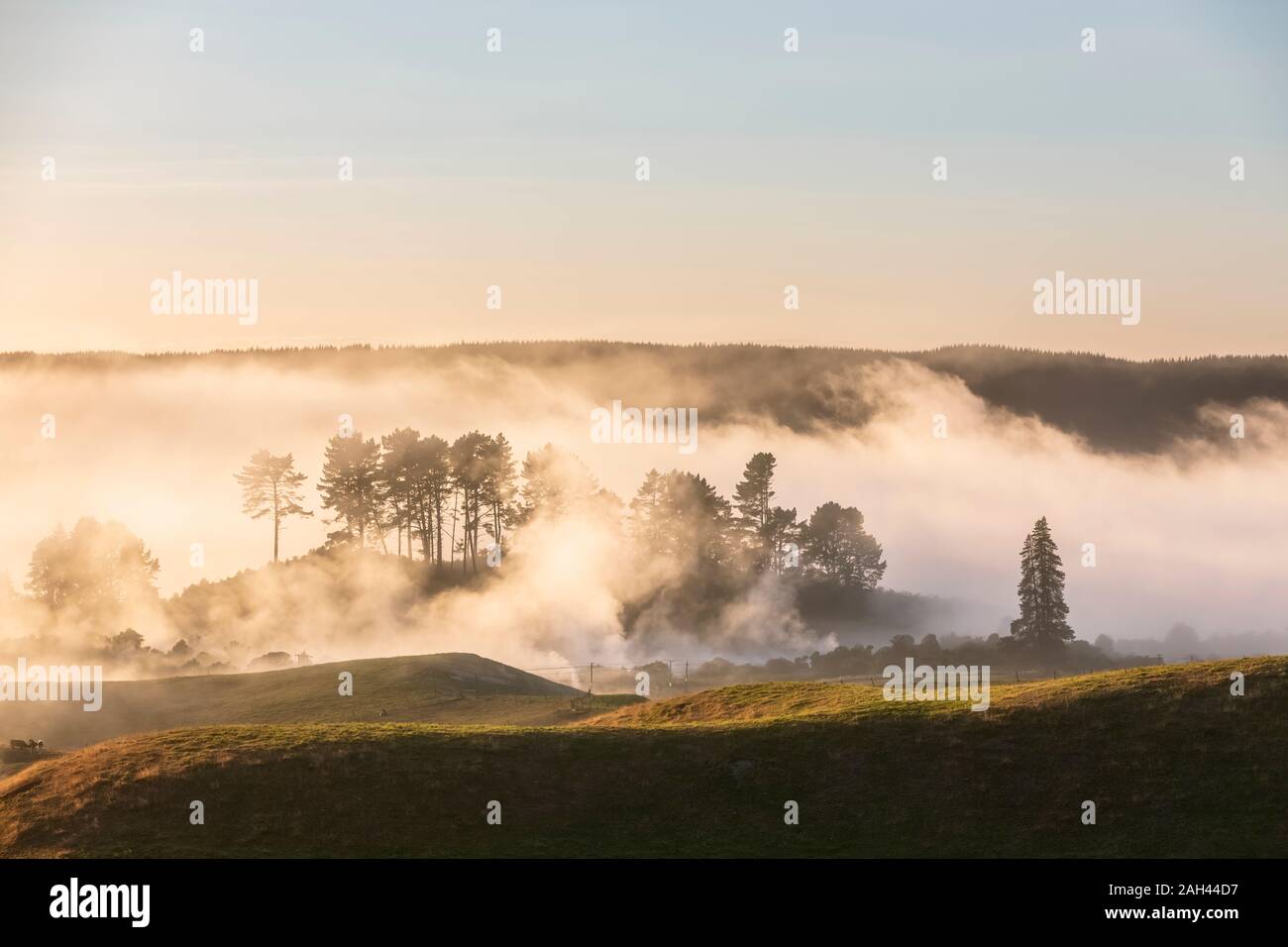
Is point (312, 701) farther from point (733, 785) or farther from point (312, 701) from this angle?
point (733, 785)

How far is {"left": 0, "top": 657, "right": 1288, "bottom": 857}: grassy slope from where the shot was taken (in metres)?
62.4

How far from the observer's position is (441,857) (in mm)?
61375

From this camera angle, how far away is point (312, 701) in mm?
120438

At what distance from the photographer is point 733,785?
68.1 m

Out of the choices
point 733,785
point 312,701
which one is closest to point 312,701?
point 312,701

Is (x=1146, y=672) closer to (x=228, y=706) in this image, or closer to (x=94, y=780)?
(x=94, y=780)

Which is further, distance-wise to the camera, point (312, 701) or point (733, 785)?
point (312, 701)

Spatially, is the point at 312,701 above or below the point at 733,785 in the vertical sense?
below

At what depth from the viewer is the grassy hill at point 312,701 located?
366 feet

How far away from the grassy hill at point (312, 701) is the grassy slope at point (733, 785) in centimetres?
3195
